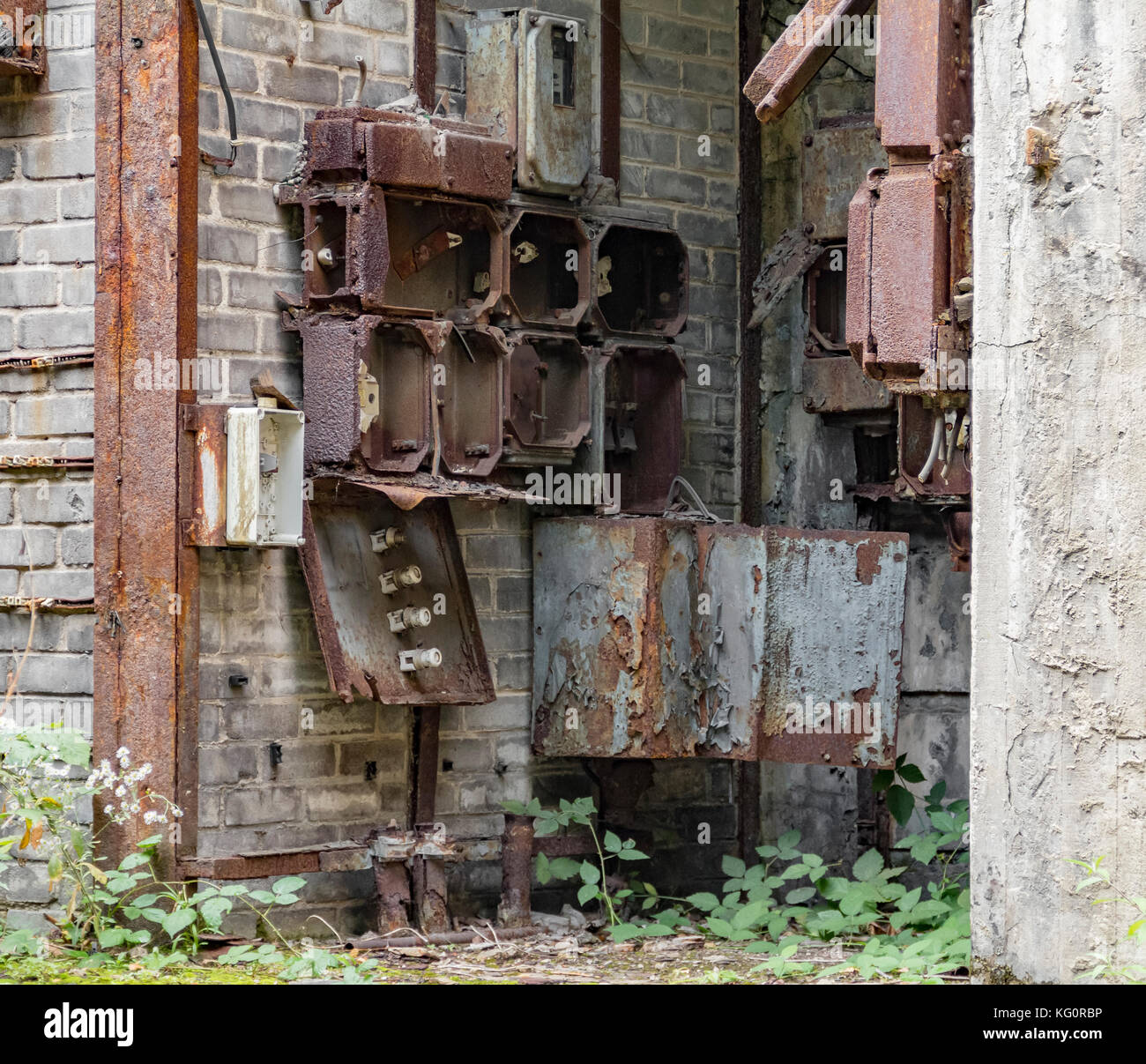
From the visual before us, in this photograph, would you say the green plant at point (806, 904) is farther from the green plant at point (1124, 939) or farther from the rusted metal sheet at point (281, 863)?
the green plant at point (1124, 939)

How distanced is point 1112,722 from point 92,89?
173 inches

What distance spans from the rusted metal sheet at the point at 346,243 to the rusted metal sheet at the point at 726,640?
148 centimetres

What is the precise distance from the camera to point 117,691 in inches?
257

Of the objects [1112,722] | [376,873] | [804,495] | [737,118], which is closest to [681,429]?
[804,495]

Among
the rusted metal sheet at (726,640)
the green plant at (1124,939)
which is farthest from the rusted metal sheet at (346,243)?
the green plant at (1124,939)

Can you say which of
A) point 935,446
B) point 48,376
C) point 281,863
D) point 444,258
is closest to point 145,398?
point 48,376

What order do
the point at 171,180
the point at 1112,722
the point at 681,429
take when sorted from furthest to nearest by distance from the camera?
the point at 681,429, the point at 171,180, the point at 1112,722

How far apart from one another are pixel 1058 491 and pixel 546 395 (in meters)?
3.26

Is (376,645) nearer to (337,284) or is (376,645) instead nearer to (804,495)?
(337,284)

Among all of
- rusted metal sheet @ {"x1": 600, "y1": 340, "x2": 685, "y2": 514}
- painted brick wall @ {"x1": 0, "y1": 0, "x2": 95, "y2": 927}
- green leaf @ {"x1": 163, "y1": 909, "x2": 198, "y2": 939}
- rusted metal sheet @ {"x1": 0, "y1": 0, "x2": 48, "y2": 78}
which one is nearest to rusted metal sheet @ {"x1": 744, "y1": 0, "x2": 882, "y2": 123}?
rusted metal sheet @ {"x1": 600, "y1": 340, "x2": 685, "y2": 514}

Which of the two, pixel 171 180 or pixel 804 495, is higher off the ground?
pixel 171 180

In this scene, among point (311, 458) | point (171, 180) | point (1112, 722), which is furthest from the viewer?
point (311, 458)

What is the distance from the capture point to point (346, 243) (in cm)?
694

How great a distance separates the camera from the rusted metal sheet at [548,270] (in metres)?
7.70
